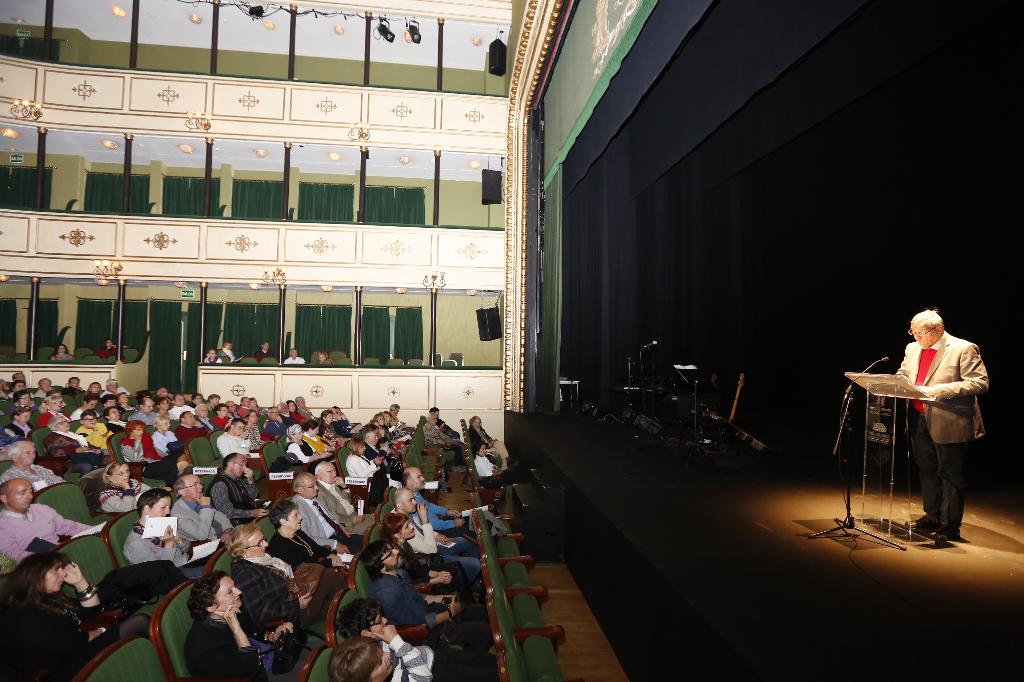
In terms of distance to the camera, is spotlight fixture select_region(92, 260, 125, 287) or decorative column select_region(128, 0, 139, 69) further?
decorative column select_region(128, 0, 139, 69)

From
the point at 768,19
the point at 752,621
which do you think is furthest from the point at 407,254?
the point at 752,621

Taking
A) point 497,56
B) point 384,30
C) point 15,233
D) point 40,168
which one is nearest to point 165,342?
point 15,233

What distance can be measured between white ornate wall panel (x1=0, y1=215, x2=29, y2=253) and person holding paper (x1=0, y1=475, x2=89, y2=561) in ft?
34.0

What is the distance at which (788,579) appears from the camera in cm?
260

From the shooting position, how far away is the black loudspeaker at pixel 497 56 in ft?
41.6

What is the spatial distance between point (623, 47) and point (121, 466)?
5.04 meters

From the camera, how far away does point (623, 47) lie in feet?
16.4

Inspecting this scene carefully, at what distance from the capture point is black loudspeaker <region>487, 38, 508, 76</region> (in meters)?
12.7

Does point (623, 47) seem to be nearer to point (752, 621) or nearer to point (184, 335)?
point (752, 621)

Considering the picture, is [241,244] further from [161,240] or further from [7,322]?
[7,322]

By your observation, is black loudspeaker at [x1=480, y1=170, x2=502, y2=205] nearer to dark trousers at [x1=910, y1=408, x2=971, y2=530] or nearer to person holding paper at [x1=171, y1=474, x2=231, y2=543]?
person holding paper at [x1=171, y1=474, x2=231, y2=543]

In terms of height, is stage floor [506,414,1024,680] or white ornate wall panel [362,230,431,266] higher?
white ornate wall panel [362,230,431,266]

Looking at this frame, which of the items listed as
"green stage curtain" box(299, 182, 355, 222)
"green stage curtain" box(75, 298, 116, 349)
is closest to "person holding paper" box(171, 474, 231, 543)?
"green stage curtain" box(299, 182, 355, 222)

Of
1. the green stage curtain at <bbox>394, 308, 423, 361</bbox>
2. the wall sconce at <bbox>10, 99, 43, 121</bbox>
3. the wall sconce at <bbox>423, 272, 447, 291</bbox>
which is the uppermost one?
the wall sconce at <bbox>10, 99, 43, 121</bbox>
